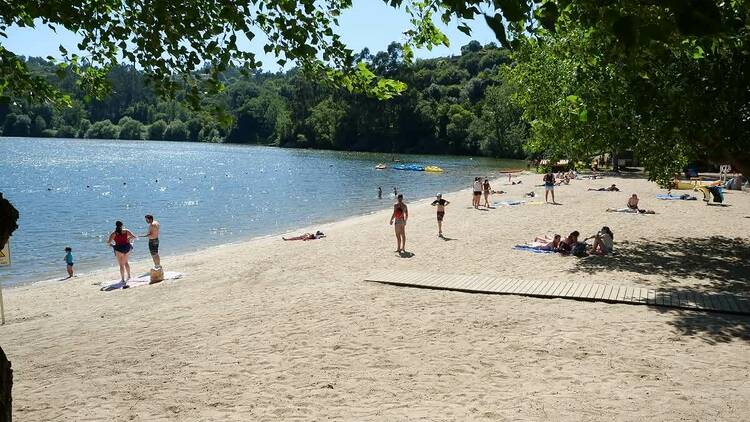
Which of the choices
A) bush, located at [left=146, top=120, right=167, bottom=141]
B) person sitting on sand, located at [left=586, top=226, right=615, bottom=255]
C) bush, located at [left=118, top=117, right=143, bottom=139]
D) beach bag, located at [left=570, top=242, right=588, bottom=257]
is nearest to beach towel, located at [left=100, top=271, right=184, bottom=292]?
beach bag, located at [left=570, top=242, right=588, bottom=257]

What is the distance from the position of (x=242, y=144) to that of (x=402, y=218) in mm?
167931

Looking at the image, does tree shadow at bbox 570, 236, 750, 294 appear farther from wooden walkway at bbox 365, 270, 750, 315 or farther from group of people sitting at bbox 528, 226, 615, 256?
wooden walkway at bbox 365, 270, 750, 315

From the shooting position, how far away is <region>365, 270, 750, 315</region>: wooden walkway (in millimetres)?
10547

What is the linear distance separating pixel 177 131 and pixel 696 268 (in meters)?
192

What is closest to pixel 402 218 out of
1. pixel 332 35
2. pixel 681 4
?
pixel 332 35

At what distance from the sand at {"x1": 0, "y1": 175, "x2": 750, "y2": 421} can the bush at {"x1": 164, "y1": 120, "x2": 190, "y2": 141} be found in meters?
183

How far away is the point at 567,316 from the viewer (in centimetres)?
995

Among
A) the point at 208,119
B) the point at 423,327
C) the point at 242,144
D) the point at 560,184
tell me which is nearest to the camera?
the point at 208,119

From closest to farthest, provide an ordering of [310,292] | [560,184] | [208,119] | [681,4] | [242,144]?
1. [681,4]
2. [208,119]
3. [310,292]
4. [560,184]
5. [242,144]

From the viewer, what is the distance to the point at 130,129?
625 ft

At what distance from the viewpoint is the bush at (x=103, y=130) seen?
629 feet

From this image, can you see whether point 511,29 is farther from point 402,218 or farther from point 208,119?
point 402,218

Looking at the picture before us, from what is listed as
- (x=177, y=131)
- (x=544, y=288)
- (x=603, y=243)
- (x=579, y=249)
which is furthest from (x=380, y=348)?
(x=177, y=131)

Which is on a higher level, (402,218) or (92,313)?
(402,218)
